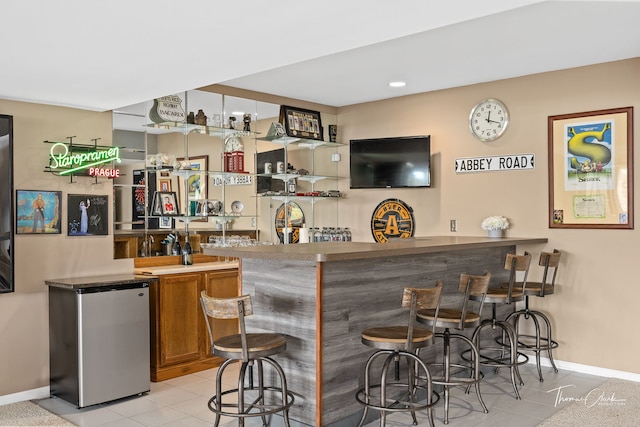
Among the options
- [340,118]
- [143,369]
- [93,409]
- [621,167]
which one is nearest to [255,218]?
[340,118]

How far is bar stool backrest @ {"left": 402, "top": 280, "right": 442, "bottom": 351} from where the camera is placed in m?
3.26

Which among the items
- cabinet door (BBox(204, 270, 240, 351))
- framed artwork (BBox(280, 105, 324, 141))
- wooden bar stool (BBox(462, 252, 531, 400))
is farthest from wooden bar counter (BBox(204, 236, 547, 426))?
framed artwork (BBox(280, 105, 324, 141))

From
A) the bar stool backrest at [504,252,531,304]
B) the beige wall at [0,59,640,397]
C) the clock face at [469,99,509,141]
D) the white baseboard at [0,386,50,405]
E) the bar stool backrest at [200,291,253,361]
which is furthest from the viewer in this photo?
the clock face at [469,99,509,141]

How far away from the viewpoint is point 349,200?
7.08 m

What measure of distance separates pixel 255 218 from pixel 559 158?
329cm

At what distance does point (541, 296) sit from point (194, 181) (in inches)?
136

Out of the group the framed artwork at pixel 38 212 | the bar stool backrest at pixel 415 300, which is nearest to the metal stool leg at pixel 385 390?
the bar stool backrest at pixel 415 300

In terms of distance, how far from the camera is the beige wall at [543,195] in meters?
4.96

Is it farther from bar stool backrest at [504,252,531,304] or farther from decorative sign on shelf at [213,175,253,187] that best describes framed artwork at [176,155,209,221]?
bar stool backrest at [504,252,531,304]

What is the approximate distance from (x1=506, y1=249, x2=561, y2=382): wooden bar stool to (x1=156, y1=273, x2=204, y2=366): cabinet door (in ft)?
9.38

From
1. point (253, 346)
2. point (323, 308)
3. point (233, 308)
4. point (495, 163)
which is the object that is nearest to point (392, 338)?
point (323, 308)

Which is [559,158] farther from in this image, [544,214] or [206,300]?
[206,300]

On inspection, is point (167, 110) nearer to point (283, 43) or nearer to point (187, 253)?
point (187, 253)

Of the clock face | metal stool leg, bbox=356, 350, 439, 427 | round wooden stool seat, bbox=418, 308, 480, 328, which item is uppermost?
the clock face
